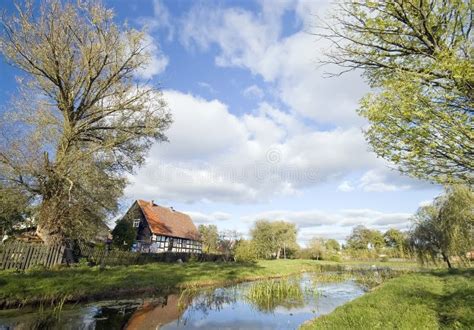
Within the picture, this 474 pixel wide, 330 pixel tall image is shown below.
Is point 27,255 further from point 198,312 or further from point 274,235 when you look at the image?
point 274,235

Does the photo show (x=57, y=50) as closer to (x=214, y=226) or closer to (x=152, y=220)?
(x=152, y=220)

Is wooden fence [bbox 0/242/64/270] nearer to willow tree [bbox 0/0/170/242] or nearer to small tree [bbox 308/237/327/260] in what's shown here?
willow tree [bbox 0/0/170/242]

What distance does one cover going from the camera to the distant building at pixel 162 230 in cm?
3956

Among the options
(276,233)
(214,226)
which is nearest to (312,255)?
(276,233)

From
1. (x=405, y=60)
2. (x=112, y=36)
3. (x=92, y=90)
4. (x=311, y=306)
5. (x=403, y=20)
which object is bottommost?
(x=311, y=306)

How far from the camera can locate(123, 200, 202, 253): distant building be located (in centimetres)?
3956

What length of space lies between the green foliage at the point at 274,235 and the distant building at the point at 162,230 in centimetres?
1342

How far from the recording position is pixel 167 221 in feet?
146

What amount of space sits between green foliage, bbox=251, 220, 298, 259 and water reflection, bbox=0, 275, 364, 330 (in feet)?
141

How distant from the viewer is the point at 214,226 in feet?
157

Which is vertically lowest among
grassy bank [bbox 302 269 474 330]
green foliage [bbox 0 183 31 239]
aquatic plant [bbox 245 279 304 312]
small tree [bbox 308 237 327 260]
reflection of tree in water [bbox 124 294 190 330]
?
reflection of tree in water [bbox 124 294 190 330]

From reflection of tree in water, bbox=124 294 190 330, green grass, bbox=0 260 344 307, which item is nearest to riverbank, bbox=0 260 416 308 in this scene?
green grass, bbox=0 260 344 307

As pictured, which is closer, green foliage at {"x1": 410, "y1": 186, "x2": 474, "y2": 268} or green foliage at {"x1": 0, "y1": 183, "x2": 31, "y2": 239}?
green foliage at {"x1": 0, "y1": 183, "x2": 31, "y2": 239}

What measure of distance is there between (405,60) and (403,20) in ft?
2.95
